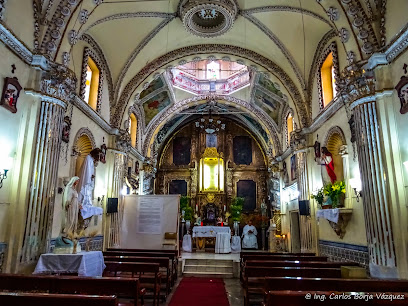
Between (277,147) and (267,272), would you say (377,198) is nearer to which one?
(267,272)

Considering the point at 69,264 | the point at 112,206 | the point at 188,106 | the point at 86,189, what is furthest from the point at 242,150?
the point at 69,264

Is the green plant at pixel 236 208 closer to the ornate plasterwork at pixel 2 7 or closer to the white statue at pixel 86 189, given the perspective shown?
the white statue at pixel 86 189

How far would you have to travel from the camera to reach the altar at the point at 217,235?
15.2m

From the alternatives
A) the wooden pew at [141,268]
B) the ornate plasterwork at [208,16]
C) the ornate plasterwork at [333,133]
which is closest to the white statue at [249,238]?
the ornate plasterwork at [333,133]

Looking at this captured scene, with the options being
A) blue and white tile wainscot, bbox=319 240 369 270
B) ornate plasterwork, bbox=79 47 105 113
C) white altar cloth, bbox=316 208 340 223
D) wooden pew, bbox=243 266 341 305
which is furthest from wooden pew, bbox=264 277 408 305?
ornate plasterwork, bbox=79 47 105 113

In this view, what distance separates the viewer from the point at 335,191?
8891mm

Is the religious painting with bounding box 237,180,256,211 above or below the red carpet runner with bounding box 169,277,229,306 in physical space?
above

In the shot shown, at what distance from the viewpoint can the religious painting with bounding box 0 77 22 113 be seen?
6348mm

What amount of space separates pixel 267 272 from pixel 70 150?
6490 millimetres

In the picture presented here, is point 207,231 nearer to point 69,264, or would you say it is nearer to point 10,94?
point 69,264

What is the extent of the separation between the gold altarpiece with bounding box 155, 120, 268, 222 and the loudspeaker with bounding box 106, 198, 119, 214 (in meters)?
9.60

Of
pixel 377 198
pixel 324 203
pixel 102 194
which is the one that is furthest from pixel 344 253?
pixel 102 194

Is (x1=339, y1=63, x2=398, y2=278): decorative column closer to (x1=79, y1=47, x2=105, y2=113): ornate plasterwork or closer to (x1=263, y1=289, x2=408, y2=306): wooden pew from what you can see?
(x1=263, y1=289, x2=408, y2=306): wooden pew

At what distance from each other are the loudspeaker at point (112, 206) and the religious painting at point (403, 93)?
932 centimetres
